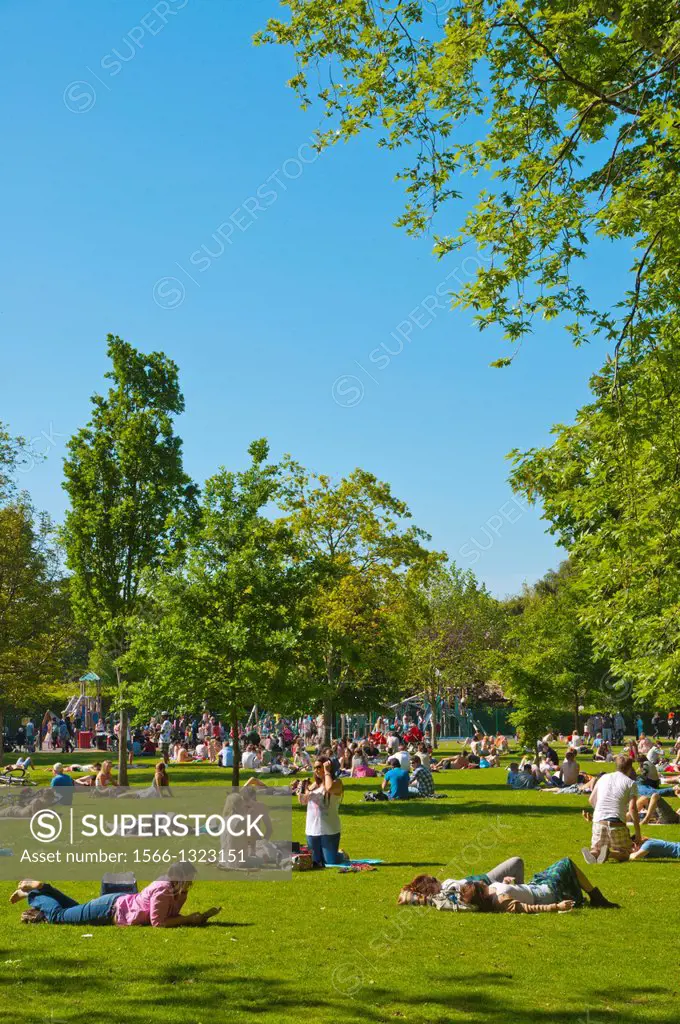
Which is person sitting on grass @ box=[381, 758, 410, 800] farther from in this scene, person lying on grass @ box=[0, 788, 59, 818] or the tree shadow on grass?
person lying on grass @ box=[0, 788, 59, 818]

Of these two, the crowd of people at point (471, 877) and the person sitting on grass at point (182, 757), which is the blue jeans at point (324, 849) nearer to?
the crowd of people at point (471, 877)

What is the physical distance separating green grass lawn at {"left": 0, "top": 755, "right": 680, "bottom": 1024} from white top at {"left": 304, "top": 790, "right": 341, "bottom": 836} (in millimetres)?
802

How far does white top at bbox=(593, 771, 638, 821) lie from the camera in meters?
15.5

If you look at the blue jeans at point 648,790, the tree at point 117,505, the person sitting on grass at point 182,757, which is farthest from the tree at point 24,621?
the blue jeans at point 648,790

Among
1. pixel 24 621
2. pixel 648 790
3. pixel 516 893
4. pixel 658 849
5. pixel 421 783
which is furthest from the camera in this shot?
pixel 24 621

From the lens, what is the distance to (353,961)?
9.47 meters

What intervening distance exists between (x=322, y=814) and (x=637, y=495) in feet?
22.7

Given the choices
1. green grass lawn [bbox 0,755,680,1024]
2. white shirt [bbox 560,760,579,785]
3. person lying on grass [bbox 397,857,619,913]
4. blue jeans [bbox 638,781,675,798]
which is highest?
white shirt [bbox 560,760,579,785]

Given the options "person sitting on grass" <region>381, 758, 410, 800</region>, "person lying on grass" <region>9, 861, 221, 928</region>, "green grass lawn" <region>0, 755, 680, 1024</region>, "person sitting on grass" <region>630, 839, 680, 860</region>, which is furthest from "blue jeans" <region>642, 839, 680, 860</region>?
"person sitting on grass" <region>381, 758, 410, 800</region>

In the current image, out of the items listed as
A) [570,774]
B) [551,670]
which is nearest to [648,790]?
[570,774]

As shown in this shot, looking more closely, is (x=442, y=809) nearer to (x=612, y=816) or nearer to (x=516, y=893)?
(x=612, y=816)

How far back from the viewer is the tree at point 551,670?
114ft

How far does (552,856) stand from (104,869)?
6.94 metres

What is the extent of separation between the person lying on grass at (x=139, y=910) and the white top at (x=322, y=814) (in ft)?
13.3
